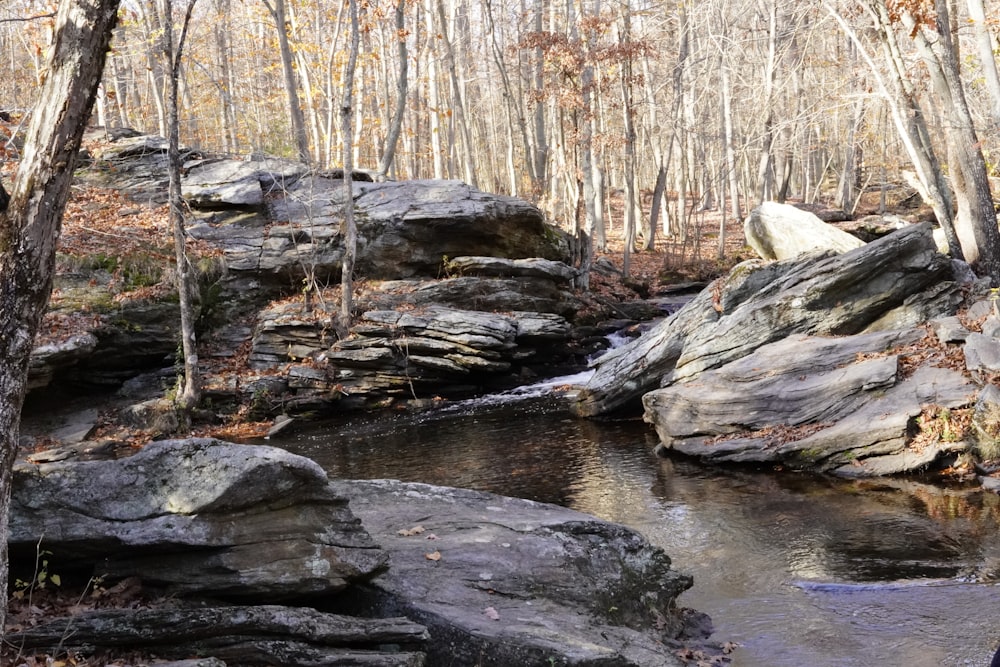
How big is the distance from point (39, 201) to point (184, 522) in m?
2.23

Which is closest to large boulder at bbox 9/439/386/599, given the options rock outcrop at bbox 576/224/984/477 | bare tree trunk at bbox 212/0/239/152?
rock outcrop at bbox 576/224/984/477

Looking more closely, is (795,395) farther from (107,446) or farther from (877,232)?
(877,232)

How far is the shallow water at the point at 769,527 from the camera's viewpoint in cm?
658

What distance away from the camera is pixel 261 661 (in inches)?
181

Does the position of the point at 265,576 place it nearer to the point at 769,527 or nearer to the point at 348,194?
the point at 769,527

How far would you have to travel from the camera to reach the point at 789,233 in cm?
1975

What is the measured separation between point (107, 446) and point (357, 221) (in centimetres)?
906

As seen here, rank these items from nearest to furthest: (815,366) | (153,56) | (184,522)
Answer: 1. (184,522)
2. (815,366)
3. (153,56)

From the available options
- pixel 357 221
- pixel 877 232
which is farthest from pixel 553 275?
pixel 877 232

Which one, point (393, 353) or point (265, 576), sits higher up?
point (265, 576)

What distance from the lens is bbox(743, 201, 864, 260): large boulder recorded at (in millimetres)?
18859

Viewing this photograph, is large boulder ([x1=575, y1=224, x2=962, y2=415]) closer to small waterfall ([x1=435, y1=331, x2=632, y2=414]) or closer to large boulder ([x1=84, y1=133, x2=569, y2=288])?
small waterfall ([x1=435, y1=331, x2=632, y2=414])

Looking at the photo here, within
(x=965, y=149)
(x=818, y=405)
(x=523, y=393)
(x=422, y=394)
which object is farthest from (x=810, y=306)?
(x=422, y=394)

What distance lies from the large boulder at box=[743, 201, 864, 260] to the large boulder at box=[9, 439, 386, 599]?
51.8 ft
